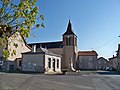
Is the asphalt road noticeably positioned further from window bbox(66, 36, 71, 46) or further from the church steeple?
the church steeple

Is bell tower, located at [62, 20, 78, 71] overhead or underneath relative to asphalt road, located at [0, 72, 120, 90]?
overhead

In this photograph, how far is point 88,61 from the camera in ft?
245

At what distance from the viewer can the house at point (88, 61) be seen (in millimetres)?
73931

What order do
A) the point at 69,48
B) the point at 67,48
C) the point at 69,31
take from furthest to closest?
the point at 69,31 < the point at 67,48 < the point at 69,48

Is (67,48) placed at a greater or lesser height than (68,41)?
lesser

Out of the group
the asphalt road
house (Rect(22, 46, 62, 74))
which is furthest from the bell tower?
the asphalt road

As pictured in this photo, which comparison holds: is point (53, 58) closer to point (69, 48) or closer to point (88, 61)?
point (69, 48)

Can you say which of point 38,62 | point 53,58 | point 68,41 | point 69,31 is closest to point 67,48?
point 68,41

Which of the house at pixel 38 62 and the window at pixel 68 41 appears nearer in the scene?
the house at pixel 38 62

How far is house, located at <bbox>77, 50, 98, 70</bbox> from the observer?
73.9 m

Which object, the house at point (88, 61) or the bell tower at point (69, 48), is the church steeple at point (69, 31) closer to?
the bell tower at point (69, 48)

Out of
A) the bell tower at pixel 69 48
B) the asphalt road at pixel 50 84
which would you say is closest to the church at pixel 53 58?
the bell tower at pixel 69 48

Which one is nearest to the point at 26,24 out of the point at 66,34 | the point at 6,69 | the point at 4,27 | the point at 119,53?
the point at 4,27

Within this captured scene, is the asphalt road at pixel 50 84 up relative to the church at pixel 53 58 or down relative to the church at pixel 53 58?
down
